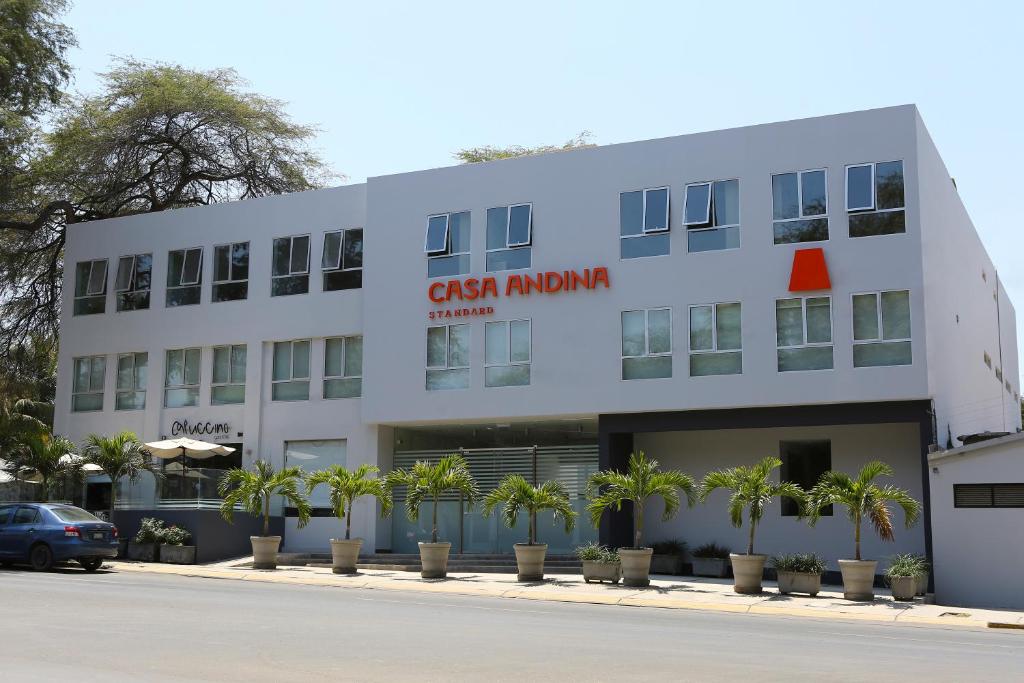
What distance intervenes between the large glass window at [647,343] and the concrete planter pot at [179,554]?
467 inches

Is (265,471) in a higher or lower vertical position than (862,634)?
higher

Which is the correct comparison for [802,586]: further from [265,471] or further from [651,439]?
[265,471]

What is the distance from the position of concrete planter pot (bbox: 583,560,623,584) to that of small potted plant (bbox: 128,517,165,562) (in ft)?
37.5

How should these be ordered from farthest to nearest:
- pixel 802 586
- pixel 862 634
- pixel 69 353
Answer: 1. pixel 69 353
2. pixel 802 586
3. pixel 862 634

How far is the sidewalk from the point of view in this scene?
20844 mm

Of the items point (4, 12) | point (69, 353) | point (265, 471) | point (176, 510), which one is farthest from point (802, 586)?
point (4, 12)

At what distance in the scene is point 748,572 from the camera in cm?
2388

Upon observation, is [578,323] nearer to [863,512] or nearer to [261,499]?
[863,512]

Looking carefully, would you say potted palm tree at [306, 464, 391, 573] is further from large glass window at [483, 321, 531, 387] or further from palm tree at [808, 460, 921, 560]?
palm tree at [808, 460, 921, 560]

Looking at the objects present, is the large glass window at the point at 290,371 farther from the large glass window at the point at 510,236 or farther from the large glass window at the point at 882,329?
the large glass window at the point at 882,329

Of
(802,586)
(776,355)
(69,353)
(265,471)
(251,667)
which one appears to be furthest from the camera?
(69,353)

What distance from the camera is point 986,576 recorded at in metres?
24.2

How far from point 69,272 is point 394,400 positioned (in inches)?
538

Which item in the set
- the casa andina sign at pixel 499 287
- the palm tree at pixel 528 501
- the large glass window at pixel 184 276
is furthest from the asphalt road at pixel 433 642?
the large glass window at pixel 184 276
